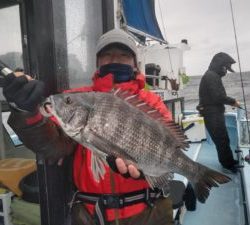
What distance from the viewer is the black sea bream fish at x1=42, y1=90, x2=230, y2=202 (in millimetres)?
1485

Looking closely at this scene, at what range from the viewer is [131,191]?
1.88 metres

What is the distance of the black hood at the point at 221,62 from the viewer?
5414 millimetres

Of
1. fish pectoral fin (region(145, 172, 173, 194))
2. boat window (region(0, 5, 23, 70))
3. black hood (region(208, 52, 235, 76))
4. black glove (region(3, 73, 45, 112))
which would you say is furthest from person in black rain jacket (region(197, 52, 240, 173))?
black glove (region(3, 73, 45, 112))

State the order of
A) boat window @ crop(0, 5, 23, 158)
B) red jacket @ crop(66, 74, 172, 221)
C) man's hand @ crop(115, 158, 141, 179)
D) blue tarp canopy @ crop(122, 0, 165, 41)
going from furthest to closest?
blue tarp canopy @ crop(122, 0, 165, 41)
boat window @ crop(0, 5, 23, 158)
red jacket @ crop(66, 74, 172, 221)
man's hand @ crop(115, 158, 141, 179)

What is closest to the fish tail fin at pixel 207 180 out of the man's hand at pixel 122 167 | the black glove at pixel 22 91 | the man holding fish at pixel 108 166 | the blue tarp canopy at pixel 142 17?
the man holding fish at pixel 108 166

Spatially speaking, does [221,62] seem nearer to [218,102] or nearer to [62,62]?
[218,102]

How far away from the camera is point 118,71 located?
1907mm

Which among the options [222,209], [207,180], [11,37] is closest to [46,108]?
[207,180]

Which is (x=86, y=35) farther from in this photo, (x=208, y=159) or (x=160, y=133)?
(x=208, y=159)

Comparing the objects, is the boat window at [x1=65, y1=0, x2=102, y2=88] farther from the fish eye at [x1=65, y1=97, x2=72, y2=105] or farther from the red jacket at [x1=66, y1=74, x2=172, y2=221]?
the fish eye at [x1=65, y1=97, x2=72, y2=105]

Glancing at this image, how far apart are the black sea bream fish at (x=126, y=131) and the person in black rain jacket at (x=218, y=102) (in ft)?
12.4

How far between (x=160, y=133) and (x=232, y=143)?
6445 mm

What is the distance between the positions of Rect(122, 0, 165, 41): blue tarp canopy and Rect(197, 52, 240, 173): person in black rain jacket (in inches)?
71.7

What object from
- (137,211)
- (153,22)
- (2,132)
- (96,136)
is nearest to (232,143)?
(153,22)
